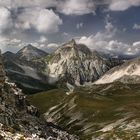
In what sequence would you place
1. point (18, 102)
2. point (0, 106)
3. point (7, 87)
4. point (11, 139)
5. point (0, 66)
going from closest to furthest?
point (11, 139), point (0, 106), point (0, 66), point (7, 87), point (18, 102)

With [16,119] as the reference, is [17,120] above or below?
below

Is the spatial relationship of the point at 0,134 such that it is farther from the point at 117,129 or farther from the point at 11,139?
the point at 117,129

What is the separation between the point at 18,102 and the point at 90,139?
5625 centimetres

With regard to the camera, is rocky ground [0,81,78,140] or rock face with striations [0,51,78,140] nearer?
rocky ground [0,81,78,140]

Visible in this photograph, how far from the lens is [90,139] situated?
196625 millimetres

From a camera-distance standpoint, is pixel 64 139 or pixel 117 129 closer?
pixel 64 139

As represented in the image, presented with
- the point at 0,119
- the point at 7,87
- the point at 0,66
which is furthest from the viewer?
the point at 7,87

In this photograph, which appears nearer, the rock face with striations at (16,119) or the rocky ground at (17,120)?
the rocky ground at (17,120)

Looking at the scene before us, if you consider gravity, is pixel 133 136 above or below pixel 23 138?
below

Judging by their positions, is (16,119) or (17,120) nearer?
(16,119)

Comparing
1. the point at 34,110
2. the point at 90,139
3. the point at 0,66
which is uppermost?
the point at 0,66

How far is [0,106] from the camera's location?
319 feet

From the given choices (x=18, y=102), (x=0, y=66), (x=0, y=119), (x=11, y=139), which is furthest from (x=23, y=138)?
(x=18, y=102)

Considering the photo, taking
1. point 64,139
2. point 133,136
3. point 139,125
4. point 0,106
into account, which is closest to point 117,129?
point 139,125
